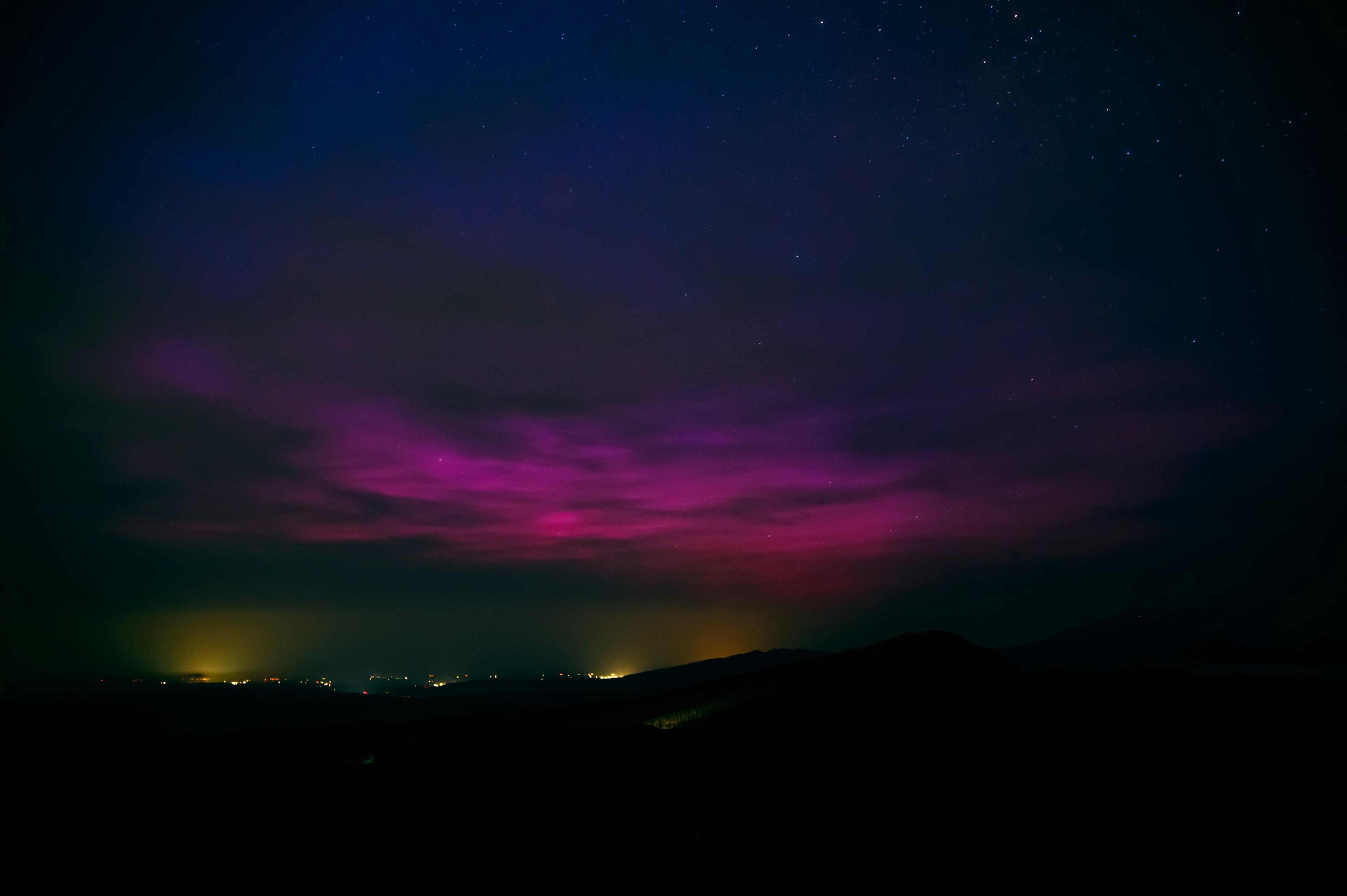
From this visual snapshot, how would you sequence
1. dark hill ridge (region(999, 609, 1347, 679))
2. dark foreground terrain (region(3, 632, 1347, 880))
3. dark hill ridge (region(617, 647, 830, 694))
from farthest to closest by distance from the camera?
1. dark hill ridge (region(617, 647, 830, 694))
2. dark hill ridge (region(999, 609, 1347, 679))
3. dark foreground terrain (region(3, 632, 1347, 880))

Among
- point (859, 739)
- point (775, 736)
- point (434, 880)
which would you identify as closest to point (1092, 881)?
point (859, 739)

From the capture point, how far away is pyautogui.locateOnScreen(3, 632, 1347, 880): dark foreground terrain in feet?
46.8

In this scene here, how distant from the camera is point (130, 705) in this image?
238 ft

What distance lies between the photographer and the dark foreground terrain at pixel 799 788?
14258 mm

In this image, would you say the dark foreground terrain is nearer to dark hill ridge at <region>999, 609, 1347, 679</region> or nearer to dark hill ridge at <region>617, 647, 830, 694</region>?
dark hill ridge at <region>999, 609, 1347, 679</region>

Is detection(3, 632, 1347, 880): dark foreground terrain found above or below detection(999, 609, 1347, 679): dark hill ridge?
above

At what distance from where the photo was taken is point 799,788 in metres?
20.8

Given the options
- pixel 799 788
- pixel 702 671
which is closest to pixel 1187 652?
pixel 702 671

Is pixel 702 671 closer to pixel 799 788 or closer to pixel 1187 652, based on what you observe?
pixel 1187 652

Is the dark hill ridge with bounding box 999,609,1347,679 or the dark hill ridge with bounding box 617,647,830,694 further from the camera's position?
the dark hill ridge with bounding box 617,647,830,694

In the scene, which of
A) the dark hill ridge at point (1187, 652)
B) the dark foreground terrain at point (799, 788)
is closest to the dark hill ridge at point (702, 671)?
the dark hill ridge at point (1187, 652)

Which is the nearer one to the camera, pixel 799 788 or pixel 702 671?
pixel 799 788

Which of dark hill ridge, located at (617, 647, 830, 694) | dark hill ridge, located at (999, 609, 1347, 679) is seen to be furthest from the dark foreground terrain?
dark hill ridge, located at (617, 647, 830, 694)

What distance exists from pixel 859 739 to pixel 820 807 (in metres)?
4.36
